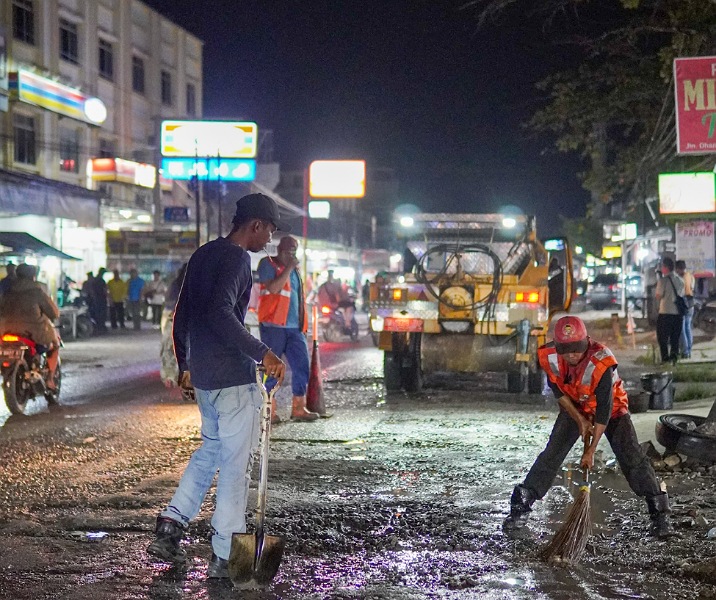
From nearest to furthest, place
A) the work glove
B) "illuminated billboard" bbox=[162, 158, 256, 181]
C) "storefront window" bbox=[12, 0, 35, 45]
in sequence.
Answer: the work glove < "storefront window" bbox=[12, 0, 35, 45] < "illuminated billboard" bbox=[162, 158, 256, 181]

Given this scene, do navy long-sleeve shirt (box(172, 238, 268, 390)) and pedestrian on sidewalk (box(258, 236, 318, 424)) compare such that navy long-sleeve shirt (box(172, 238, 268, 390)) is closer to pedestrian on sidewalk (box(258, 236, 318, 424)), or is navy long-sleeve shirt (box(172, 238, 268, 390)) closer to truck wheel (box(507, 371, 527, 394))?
pedestrian on sidewalk (box(258, 236, 318, 424))

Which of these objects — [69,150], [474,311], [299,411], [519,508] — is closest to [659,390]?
[474,311]

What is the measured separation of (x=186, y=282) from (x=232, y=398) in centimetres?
67

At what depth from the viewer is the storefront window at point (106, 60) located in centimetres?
3469

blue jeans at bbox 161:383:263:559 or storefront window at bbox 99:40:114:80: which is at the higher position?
storefront window at bbox 99:40:114:80

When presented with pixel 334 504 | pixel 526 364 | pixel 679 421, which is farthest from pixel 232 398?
pixel 526 364

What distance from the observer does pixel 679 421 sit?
26.3 ft

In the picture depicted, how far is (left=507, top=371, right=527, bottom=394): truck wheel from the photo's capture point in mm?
11998

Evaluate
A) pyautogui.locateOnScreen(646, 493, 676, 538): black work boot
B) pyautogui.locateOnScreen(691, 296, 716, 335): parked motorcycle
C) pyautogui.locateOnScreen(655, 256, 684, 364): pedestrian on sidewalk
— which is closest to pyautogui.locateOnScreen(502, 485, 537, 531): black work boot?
pyautogui.locateOnScreen(646, 493, 676, 538): black work boot

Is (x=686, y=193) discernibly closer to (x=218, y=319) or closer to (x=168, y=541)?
(x=218, y=319)

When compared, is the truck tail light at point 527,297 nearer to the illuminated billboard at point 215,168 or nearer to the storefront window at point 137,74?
the illuminated billboard at point 215,168

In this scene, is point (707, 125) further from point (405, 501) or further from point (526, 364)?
point (405, 501)

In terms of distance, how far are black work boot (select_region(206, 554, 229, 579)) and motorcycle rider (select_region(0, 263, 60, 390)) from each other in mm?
6714

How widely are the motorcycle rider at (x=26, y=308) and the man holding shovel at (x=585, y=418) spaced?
270 inches
